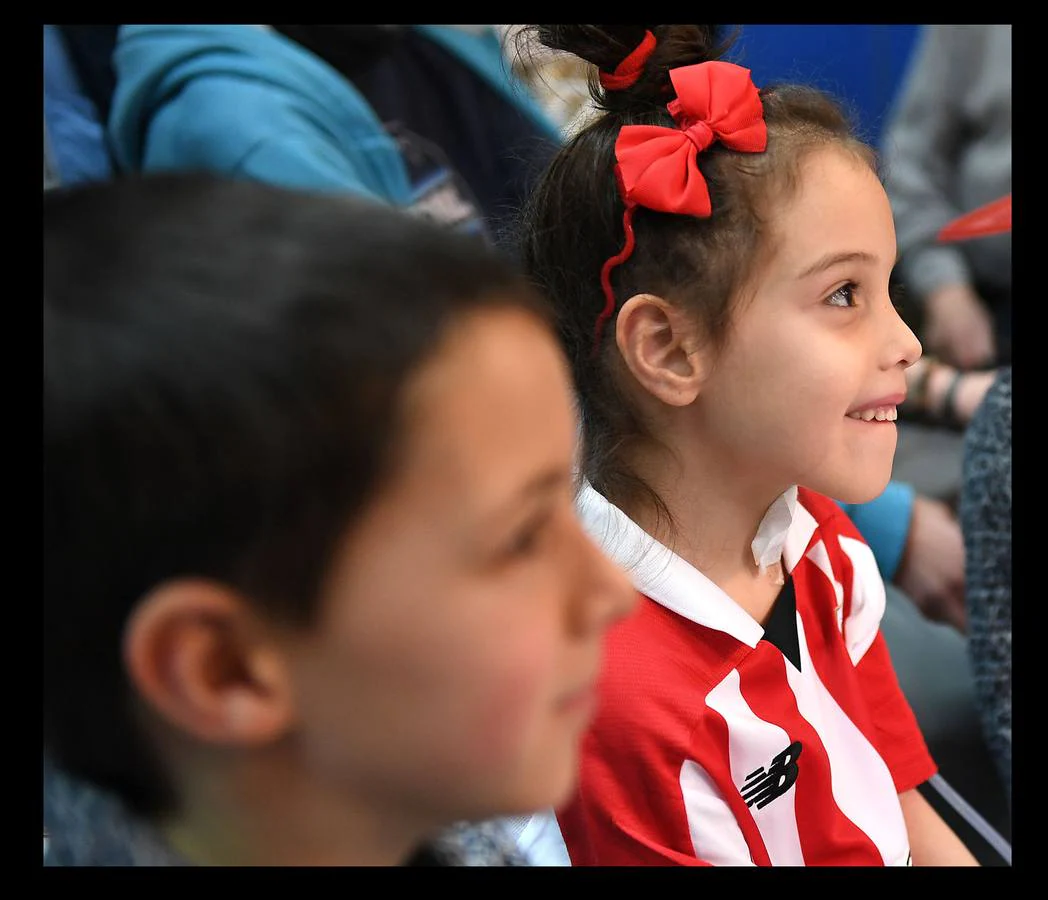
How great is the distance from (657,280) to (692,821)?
343 millimetres

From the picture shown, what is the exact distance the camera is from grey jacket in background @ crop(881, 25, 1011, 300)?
1.57 metres

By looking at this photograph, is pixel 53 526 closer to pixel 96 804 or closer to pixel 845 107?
pixel 96 804

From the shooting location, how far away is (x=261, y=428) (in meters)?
0.33

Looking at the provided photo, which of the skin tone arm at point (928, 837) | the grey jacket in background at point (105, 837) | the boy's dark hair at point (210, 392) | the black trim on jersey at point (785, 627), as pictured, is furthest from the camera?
the skin tone arm at point (928, 837)

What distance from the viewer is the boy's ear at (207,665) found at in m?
0.35

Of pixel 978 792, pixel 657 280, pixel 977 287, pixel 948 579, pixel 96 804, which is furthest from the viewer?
pixel 977 287

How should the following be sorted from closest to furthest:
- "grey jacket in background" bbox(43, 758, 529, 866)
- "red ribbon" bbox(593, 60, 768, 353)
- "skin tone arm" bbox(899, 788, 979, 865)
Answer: "grey jacket in background" bbox(43, 758, 529, 866)
"red ribbon" bbox(593, 60, 768, 353)
"skin tone arm" bbox(899, 788, 979, 865)

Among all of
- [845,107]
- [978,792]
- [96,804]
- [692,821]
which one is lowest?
[978,792]

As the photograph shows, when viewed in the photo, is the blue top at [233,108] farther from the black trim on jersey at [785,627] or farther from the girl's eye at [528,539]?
the girl's eye at [528,539]

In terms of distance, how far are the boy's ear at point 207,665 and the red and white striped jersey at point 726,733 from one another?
0.99 feet

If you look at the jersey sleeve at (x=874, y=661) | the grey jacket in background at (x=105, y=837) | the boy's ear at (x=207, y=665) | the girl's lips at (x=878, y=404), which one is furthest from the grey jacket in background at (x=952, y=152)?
the boy's ear at (x=207, y=665)

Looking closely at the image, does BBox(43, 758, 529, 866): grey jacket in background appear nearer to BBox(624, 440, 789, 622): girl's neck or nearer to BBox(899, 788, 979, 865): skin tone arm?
BBox(624, 440, 789, 622): girl's neck

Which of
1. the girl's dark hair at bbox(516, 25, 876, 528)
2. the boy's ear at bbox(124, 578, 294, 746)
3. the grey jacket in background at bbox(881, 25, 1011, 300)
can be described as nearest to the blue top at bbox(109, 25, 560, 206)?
the girl's dark hair at bbox(516, 25, 876, 528)
